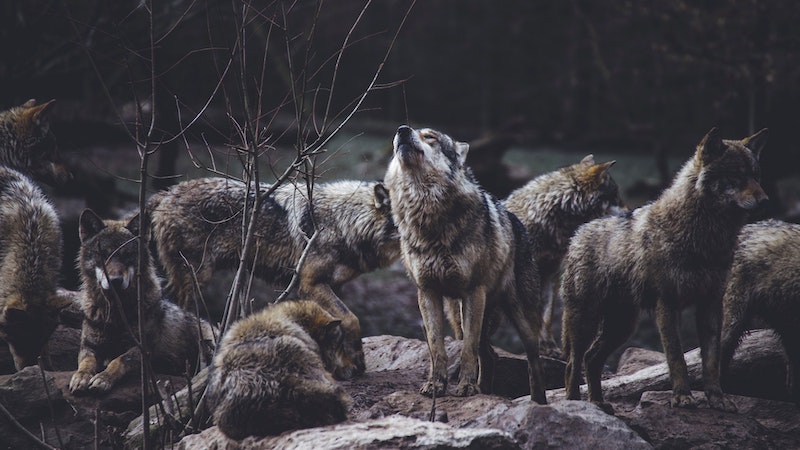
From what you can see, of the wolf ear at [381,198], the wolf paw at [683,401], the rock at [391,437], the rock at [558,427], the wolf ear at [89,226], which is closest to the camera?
the rock at [391,437]

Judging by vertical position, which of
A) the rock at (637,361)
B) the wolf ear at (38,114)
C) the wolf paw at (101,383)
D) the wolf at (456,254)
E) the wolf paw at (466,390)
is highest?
the wolf ear at (38,114)

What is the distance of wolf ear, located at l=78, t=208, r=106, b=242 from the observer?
7367 millimetres

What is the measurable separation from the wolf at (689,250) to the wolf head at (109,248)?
419 cm

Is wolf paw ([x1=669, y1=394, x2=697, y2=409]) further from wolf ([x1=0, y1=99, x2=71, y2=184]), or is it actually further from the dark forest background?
wolf ([x1=0, y1=99, x2=71, y2=184])

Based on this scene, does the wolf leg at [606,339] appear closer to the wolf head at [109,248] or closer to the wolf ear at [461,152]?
the wolf ear at [461,152]

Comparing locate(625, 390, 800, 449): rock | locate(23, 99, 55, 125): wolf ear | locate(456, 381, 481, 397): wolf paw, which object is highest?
locate(23, 99, 55, 125): wolf ear

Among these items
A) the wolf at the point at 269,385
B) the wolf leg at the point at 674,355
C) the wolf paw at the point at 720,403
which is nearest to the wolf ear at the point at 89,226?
the wolf at the point at 269,385

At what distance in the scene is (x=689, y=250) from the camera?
6621 millimetres

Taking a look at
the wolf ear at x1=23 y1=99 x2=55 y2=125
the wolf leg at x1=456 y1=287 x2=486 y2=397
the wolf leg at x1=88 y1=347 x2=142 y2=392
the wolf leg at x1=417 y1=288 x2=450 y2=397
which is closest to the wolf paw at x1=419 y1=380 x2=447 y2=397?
the wolf leg at x1=417 y1=288 x2=450 y2=397

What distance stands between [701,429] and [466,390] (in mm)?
1808

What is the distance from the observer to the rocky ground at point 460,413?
189 inches

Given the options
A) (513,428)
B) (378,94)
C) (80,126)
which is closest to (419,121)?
(378,94)

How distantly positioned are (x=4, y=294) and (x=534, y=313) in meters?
5.02

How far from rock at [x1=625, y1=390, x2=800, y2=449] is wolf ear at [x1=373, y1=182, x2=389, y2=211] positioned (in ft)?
11.6
